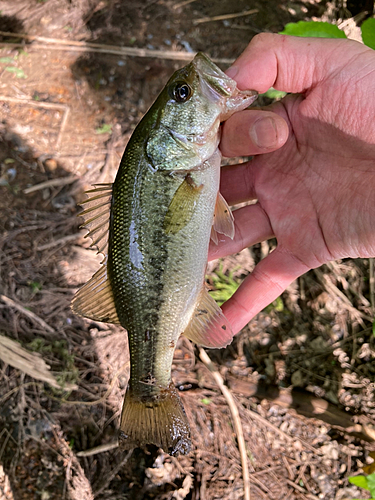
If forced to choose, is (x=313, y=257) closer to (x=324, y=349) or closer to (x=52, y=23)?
(x=324, y=349)

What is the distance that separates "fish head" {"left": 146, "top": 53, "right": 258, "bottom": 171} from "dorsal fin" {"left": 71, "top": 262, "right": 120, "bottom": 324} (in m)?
0.82

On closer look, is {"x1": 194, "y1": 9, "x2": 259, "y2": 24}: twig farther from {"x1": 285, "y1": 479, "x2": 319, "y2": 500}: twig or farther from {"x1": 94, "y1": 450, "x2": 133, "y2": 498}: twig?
{"x1": 285, "y1": 479, "x2": 319, "y2": 500}: twig

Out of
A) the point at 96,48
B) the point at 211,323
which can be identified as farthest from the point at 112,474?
the point at 96,48

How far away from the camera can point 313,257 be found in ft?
8.71

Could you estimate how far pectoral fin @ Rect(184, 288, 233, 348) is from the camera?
2.40m

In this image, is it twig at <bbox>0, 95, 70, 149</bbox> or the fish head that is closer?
the fish head

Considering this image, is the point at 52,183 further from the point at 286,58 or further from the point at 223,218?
the point at 286,58

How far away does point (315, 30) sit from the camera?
8.76ft

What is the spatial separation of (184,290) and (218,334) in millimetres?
406

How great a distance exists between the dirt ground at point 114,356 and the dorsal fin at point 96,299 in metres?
1.63

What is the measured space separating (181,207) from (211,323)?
813 millimetres

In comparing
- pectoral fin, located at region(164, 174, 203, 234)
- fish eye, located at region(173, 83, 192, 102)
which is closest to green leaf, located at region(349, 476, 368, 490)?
pectoral fin, located at region(164, 174, 203, 234)

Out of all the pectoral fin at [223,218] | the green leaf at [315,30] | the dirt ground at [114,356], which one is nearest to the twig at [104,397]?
the dirt ground at [114,356]

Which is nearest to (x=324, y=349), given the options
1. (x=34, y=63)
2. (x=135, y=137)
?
(x=135, y=137)
